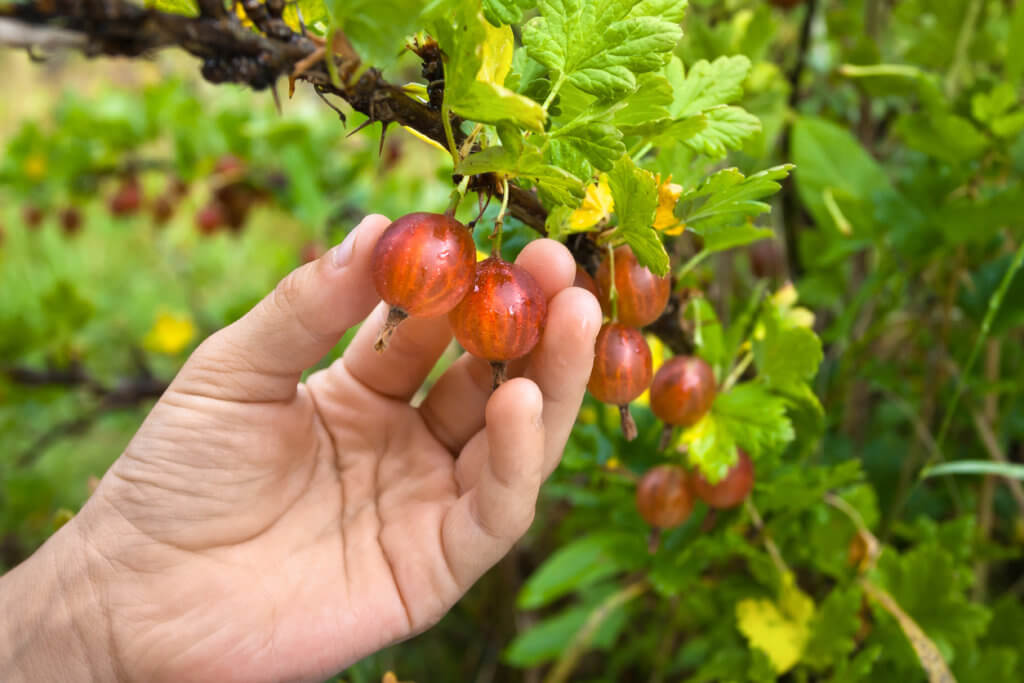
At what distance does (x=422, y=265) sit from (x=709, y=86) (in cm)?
31

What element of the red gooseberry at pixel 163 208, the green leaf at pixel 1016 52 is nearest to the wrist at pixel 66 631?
the green leaf at pixel 1016 52

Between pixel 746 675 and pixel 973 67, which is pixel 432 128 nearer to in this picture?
pixel 746 675

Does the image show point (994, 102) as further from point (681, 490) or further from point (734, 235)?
point (681, 490)

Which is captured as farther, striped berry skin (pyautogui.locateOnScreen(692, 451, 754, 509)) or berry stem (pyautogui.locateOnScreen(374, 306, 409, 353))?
striped berry skin (pyautogui.locateOnScreen(692, 451, 754, 509))

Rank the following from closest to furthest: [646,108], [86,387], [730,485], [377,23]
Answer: [377,23], [646,108], [730,485], [86,387]

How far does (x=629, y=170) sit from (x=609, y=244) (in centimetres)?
10

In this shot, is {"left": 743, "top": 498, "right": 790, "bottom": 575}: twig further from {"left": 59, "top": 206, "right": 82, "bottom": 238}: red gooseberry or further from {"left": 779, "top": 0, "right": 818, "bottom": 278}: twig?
{"left": 59, "top": 206, "right": 82, "bottom": 238}: red gooseberry

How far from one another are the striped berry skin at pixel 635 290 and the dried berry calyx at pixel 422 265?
140mm

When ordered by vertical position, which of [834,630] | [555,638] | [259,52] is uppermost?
[259,52]

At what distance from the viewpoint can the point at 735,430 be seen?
26.5 inches

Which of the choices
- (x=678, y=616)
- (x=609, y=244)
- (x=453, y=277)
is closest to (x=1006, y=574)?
(x=678, y=616)

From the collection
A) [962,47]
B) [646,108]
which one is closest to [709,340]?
[646,108]

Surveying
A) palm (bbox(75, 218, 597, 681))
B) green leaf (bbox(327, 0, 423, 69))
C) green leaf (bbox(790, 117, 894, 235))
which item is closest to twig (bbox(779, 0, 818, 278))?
green leaf (bbox(790, 117, 894, 235))

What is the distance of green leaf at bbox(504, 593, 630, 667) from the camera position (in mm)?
1211
